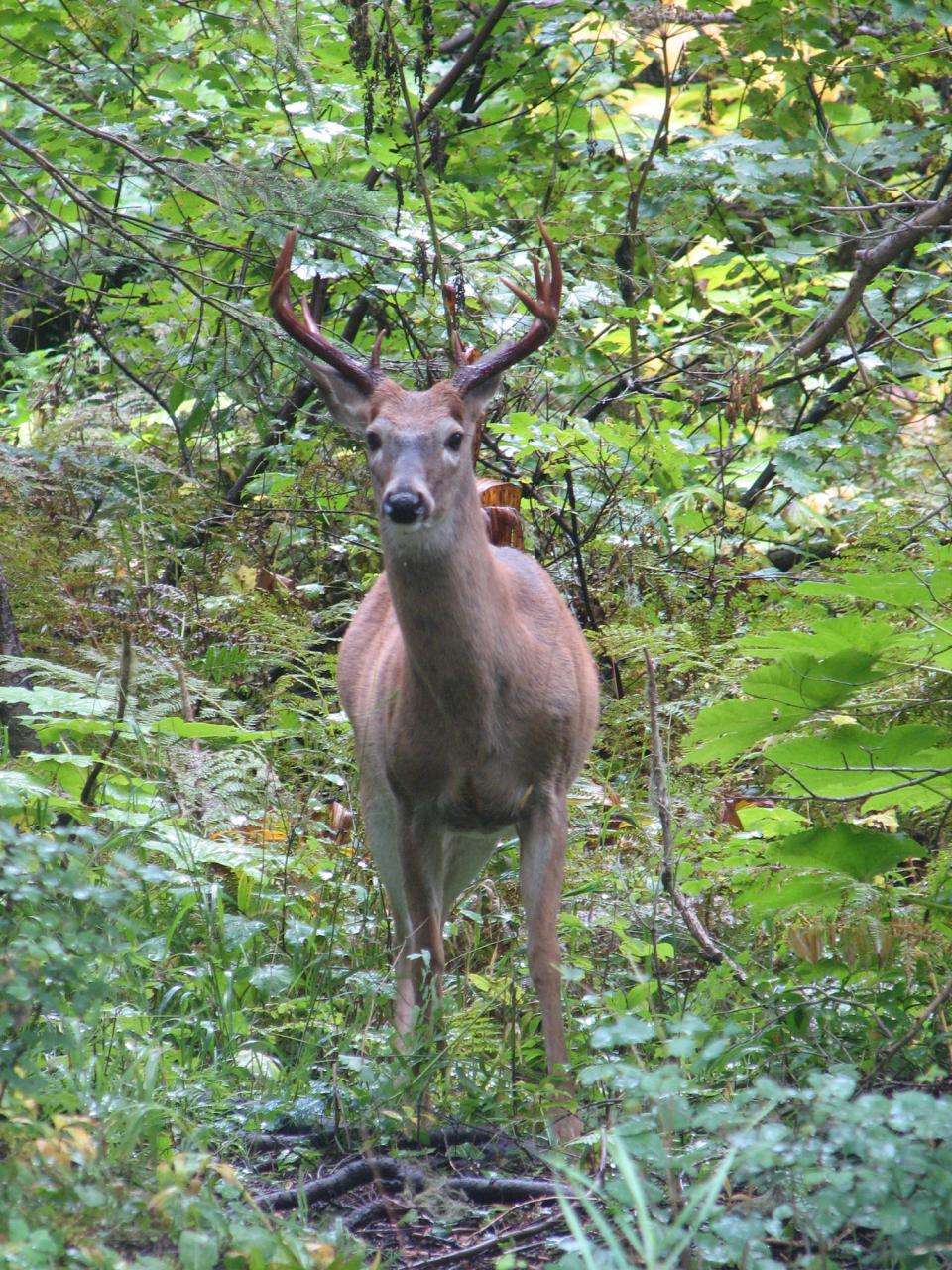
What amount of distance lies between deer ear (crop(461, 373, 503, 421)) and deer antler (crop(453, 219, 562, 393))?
0.05 ft

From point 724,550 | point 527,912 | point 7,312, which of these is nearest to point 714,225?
point 724,550

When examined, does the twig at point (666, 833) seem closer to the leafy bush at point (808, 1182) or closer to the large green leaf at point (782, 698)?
the large green leaf at point (782, 698)

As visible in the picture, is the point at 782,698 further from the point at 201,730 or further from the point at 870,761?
the point at 201,730

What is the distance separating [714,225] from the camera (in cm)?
847

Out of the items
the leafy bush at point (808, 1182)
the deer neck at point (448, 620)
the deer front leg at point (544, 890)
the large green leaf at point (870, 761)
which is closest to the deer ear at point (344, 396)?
the deer neck at point (448, 620)

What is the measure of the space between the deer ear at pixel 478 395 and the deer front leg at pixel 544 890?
1307 mm

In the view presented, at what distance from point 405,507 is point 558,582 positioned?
9.95 feet

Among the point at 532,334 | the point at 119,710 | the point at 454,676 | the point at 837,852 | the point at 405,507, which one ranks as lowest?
the point at 837,852

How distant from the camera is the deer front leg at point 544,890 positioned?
4547mm

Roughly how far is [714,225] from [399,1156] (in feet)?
20.5

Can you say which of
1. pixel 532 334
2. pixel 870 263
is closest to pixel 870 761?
pixel 532 334

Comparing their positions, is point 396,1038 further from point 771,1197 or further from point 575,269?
point 575,269

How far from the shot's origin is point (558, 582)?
7.53 metres

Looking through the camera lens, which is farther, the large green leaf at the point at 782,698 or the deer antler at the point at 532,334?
the deer antler at the point at 532,334
